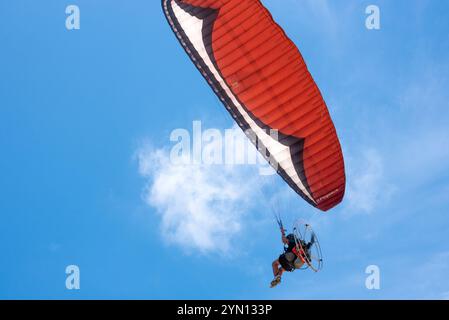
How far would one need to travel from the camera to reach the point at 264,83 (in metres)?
22.5

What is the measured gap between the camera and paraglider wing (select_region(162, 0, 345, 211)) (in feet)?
71.6

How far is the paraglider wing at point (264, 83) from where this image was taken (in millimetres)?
21812

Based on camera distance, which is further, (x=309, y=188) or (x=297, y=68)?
(x=309, y=188)

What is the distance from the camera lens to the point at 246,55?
22281 mm

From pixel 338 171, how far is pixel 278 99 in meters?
3.75

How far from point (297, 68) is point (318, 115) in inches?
78.4

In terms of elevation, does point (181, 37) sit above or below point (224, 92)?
above

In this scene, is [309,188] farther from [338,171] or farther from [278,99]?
[278,99]

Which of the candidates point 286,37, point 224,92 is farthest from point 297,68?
point 224,92
